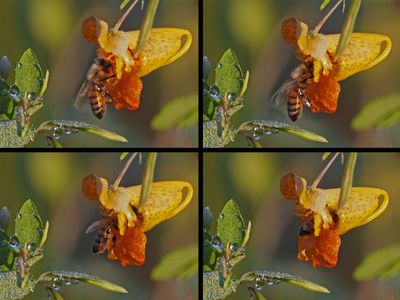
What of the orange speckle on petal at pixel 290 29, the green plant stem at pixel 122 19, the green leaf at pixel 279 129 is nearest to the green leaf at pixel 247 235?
the green leaf at pixel 279 129

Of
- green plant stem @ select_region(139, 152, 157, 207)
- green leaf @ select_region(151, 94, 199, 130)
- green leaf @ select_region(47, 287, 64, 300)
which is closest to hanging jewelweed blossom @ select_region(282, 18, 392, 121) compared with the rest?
green leaf @ select_region(151, 94, 199, 130)

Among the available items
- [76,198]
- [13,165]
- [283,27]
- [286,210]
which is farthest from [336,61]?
[13,165]

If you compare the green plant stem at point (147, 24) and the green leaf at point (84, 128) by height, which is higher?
the green plant stem at point (147, 24)

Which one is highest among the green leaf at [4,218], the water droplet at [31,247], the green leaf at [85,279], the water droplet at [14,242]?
the green leaf at [4,218]

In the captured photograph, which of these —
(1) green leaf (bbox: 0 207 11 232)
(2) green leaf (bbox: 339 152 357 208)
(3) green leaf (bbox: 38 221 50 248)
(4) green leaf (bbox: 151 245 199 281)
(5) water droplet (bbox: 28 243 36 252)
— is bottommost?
(4) green leaf (bbox: 151 245 199 281)

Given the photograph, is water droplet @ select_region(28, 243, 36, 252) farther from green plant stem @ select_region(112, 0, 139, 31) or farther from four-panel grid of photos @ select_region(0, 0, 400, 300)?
green plant stem @ select_region(112, 0, 139, 31)

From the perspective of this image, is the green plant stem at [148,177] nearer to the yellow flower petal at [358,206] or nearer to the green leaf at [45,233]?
the green leaf at [45,233]
